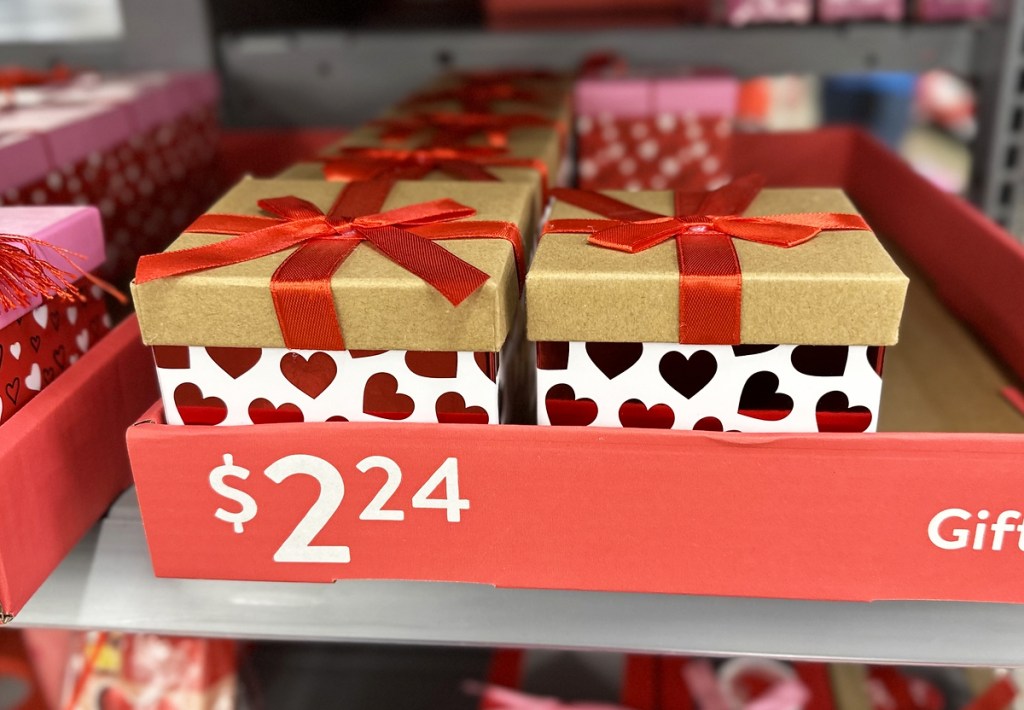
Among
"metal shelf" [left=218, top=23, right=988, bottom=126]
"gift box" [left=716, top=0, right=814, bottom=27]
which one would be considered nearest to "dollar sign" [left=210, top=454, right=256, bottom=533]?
"metal shelf" [left=218, top=23, right=988, bottom=126]

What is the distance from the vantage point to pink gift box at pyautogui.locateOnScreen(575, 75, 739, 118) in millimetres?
1244

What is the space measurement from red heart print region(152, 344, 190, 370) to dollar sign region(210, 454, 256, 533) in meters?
0.07

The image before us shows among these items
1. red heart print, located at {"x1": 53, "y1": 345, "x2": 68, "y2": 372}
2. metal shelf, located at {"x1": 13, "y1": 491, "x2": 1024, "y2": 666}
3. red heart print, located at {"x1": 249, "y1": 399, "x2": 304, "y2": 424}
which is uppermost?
red heart print, located at {"x1": 53, "y1": 345, "x2": 68, "y2": 372}

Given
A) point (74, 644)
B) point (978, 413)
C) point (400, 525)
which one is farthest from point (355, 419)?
point (74, 644)

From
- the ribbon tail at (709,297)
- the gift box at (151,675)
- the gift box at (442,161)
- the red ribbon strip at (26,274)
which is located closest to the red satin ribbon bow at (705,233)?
the ribbon tail at (709,297)

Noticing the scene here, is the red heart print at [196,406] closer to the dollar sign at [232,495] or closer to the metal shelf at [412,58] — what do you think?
the dollar sign at [232,495]

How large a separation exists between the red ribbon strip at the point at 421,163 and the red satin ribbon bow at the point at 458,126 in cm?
3

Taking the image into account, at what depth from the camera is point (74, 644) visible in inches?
42.3

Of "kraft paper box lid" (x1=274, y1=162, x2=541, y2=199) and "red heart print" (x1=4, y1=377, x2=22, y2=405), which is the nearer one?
"red heart print" (x1=4, y1=377, x2=22, y2=405)

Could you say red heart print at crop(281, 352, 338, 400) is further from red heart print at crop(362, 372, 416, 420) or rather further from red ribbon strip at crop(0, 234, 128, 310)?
red ribbon strip at crop(0, 234, 128, 310)

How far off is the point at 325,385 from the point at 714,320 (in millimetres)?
249

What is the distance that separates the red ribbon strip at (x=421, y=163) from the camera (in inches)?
33.5

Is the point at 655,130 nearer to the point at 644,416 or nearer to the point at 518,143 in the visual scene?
the point at 518,143

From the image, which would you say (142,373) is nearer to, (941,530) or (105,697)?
(105,697)
